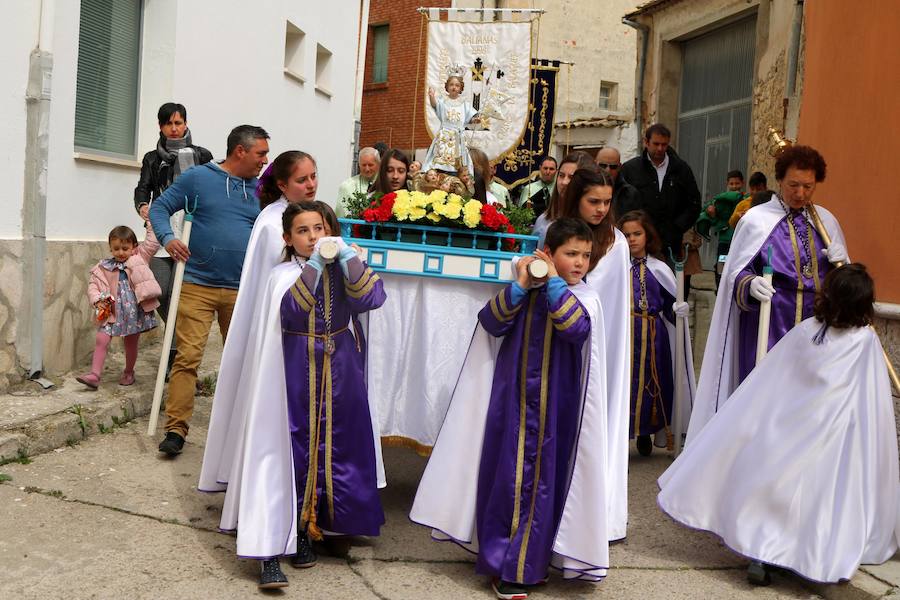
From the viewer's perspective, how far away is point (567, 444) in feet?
14.9

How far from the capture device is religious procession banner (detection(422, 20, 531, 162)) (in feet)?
40.1

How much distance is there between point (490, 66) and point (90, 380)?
6.54 meters

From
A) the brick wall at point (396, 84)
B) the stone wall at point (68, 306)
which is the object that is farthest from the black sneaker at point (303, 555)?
the brick wall at point (396, 84)

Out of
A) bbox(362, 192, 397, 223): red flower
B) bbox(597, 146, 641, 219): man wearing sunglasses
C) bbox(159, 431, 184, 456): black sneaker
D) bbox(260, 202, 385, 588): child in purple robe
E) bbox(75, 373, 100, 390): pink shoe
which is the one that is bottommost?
bbox(159, 431, 184, 456): black sneaker

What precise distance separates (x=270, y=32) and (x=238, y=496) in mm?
8947

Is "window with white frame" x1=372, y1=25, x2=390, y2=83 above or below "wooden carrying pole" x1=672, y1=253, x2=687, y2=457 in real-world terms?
above

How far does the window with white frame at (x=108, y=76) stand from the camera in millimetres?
8398

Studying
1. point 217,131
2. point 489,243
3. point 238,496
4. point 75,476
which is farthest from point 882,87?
point 217,131

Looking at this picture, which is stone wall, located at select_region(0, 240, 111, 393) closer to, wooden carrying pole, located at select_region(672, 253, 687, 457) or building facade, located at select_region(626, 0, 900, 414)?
wooden carrying pole, located at select_region(672, 253, 687, 457)


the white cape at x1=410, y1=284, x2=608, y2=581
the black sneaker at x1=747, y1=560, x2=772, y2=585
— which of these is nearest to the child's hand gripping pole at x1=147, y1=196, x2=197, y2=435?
the white cape at x1=410, y1=284, x2=608, y2=581

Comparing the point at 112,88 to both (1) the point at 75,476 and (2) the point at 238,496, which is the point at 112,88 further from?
(2) the point at 238,496

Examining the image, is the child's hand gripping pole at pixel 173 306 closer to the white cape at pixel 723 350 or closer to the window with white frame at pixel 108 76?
the window with white frame at pixel 108 76

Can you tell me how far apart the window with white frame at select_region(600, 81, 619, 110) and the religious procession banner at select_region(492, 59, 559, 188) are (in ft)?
39.8

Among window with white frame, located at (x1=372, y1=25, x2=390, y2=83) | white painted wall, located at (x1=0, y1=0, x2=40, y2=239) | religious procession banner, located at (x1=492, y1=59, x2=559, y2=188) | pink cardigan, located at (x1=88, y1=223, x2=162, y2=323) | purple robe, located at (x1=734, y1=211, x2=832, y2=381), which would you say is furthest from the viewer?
window with white frame, located at (x1=372, y1=25, x2=390, y2=83)
